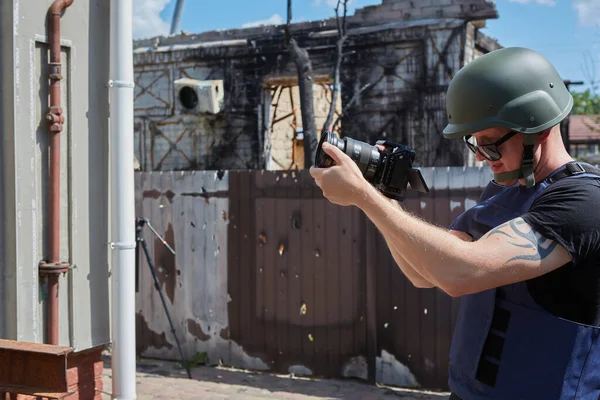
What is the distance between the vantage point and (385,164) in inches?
93.1

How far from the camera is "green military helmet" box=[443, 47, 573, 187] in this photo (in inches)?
78.2

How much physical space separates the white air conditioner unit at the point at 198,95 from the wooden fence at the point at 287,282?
30.3ft

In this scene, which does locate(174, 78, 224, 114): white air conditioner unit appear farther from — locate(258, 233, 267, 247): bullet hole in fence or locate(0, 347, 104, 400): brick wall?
locate(0, 347, 104, 400): brick wall

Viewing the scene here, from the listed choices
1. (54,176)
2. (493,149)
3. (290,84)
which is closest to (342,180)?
(493,149)

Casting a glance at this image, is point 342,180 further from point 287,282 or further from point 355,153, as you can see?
point 287,282

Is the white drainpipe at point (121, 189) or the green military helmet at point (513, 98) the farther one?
the white drainpipe at point (121, 189)

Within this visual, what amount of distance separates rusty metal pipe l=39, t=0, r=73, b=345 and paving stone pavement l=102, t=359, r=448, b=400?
1.80 meters

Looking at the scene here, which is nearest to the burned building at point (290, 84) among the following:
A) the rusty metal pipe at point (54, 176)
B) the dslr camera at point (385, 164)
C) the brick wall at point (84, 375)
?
the brick wall at point (84, 375)

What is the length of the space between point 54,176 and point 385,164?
2.46 m

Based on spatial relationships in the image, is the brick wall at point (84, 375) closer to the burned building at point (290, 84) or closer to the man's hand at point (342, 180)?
the man's hand at point (342, 180)

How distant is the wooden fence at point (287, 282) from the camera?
6.16 metres

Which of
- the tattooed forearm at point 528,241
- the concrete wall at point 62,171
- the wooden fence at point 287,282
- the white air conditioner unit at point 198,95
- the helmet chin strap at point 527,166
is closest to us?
the tattooed forearm at point 528,241

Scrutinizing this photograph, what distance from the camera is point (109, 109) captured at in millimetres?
4434

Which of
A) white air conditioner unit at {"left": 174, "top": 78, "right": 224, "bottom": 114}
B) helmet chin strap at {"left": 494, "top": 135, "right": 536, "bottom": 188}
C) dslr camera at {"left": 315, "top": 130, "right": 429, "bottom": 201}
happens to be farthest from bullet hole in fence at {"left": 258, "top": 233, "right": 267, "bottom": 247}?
white air conditioner unit at {"left": 174, "top": 78, "right": 224, "bottom": 114}
